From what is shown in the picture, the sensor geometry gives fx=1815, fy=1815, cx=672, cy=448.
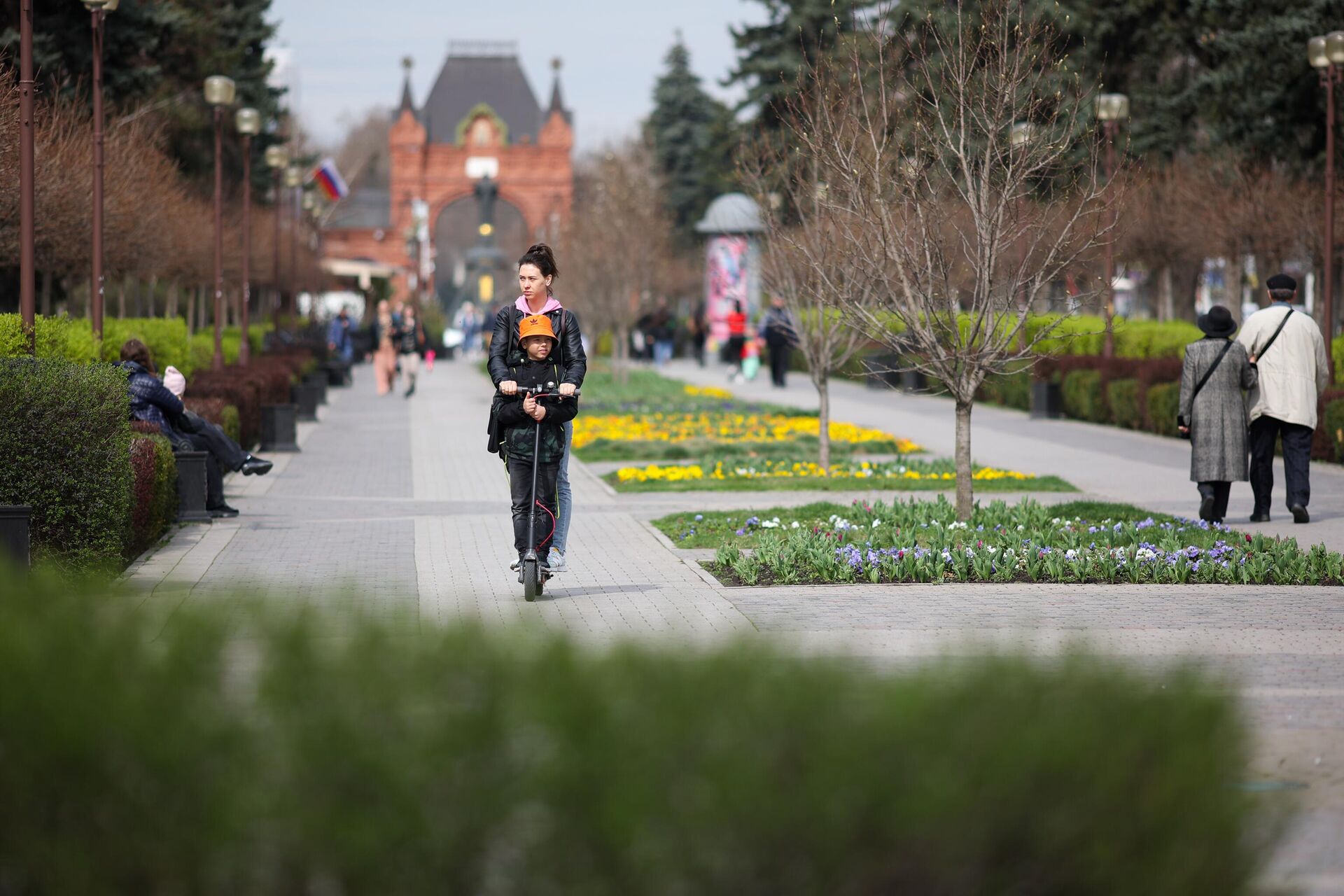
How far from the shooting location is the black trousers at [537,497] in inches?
379

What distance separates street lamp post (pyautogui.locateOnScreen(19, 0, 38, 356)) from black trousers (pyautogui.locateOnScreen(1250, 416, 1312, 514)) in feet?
29.3

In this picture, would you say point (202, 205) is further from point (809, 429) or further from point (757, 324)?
point (809, 429)

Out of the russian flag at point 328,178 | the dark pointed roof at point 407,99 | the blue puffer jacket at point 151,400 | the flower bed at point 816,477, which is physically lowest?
the flower bed at point 816,477

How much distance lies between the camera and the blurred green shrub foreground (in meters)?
3.08

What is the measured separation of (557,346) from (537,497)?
80 centimetres

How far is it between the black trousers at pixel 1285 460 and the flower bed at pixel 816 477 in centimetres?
257

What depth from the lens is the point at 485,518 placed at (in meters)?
13.9

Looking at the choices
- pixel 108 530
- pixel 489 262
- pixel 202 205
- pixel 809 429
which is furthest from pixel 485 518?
pixel 489 262

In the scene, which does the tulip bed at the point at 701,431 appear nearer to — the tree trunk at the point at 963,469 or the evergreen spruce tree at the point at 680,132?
the tree trunk at the point at 963,469

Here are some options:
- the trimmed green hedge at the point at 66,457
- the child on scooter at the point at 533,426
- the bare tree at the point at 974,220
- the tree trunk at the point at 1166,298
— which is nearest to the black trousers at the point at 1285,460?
the bare tree at the point at 974,220

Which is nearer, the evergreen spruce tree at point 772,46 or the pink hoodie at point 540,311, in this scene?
the pink hoodie at point 540,311

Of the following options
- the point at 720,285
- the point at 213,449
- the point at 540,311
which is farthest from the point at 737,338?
the point at 540,311

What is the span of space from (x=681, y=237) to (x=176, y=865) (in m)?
79.8

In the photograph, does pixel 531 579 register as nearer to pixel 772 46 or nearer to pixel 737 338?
pixel 737 338
